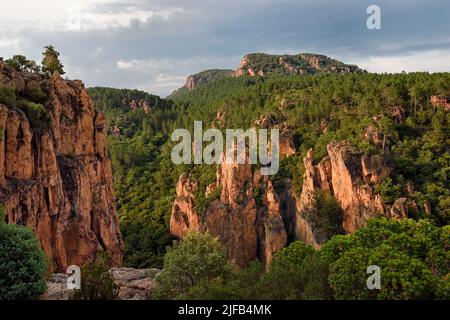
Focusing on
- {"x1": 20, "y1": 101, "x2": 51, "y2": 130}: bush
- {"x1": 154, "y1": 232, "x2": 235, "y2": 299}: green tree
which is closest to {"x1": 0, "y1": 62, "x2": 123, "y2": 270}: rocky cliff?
{"x1": 20, "y1": 101, "x2": 51, "y2": 130}: bush

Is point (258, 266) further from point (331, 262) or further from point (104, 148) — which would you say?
point (104, 148)

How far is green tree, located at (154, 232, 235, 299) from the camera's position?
899 inches

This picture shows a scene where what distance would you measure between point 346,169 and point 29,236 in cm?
4554

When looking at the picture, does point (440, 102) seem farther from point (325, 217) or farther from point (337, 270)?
point (337, 270)

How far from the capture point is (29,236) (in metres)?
22.3

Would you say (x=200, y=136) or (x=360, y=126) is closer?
(x=360, y=126)

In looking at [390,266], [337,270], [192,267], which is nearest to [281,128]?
[192,267]

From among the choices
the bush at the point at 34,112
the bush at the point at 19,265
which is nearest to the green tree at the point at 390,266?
the bush at the point at 19,265

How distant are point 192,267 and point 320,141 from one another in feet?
180

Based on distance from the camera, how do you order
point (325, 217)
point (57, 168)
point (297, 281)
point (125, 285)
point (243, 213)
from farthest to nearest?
point (243, 213)
point (325, 217)
point (57, 168)
point (125, 285)
point (297, 281)

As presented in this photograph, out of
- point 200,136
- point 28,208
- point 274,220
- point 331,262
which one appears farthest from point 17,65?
point 200,136

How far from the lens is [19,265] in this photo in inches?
832

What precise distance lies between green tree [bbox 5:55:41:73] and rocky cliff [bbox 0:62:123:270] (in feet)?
7.88

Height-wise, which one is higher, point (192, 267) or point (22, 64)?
point (22, 64)
